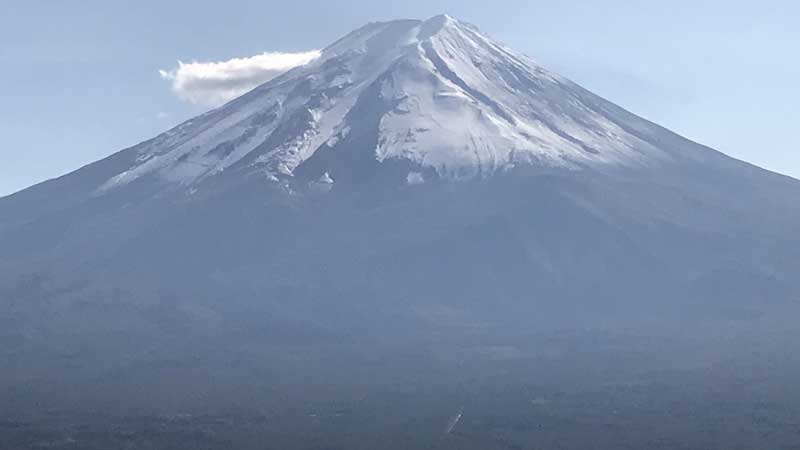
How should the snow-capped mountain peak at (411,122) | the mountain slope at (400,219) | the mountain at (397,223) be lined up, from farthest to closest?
1. the snow-capped mountain peak at (411,122)
2. the mountain slope at (400,219)
3. the mountain at (397,223)

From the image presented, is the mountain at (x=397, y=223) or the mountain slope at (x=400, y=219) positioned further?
the mountain slope at (x=400, y=219)

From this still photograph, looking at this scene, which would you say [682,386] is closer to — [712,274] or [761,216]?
[712,274]

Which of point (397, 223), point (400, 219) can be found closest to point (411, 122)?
point (400, 219)

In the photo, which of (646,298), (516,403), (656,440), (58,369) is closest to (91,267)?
(58,369)

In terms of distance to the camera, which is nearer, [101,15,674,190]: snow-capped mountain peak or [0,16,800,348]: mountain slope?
[0,16,800,348]: mountain slope

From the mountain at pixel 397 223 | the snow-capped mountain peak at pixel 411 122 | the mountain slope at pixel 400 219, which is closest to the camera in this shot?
the mountain at pixel 397 223

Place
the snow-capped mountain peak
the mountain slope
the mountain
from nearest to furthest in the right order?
the mountain
the mountain slope
the snow-capped mountain peak
